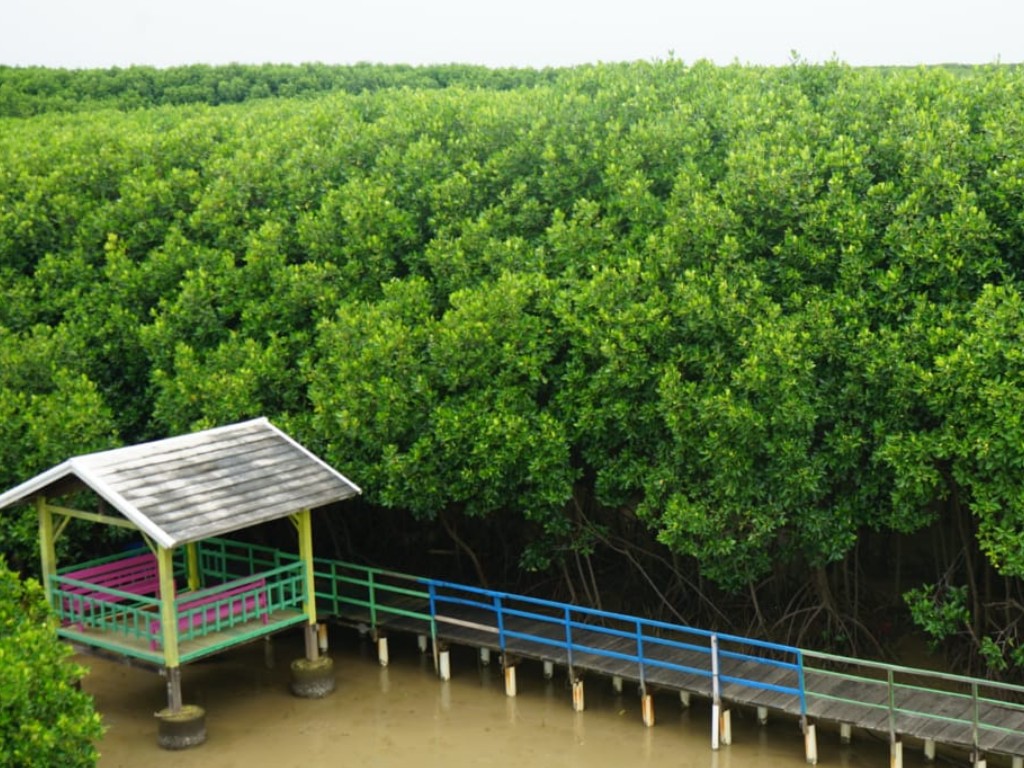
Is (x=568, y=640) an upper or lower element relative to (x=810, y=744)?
upper

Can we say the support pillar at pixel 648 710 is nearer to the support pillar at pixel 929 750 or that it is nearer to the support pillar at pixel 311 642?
the support pillar at pixel 929 750

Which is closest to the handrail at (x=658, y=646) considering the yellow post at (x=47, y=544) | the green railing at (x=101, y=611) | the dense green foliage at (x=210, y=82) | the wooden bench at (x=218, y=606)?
the wooden bench at (x=218, y=606)

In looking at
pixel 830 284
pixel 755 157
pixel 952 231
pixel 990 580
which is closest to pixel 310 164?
pixel 755 157

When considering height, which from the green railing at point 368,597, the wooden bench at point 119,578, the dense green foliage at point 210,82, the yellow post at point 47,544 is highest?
the dense green foliage at point 210,82

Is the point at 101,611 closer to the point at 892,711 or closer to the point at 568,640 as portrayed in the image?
the point at 568,640

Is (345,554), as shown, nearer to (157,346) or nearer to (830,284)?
(157,346)

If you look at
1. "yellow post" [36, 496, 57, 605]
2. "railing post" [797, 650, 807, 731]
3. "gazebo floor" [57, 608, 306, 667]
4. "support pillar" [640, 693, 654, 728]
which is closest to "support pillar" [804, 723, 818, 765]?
"railing post" [797, 650, 807, 731]

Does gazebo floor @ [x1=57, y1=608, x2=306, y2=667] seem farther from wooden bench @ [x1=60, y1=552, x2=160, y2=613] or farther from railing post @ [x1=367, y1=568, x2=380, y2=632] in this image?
railing post @ [x1=367, y1=568, x2=380, y2=632]

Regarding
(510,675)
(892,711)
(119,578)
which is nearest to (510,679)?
(510,675)
